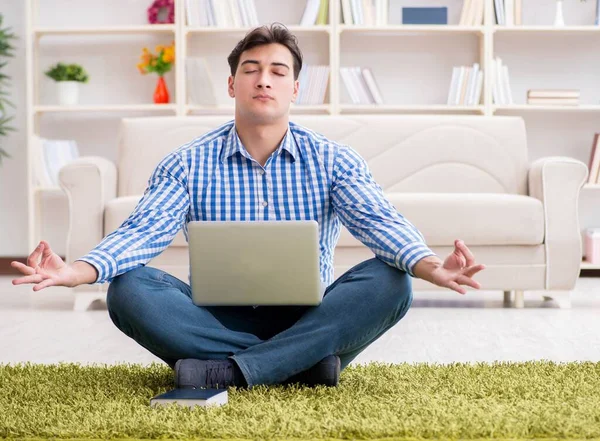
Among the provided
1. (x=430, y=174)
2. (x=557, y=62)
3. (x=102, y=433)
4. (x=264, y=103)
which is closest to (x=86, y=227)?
(x=430, y=174)

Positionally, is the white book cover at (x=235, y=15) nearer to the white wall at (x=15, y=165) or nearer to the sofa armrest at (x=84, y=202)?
the white wall at (x=15, y=165)

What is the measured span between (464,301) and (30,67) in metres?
2.78

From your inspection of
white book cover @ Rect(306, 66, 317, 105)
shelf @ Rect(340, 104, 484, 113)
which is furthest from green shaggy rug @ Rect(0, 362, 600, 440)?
white book cover @ Rect(306, 66, 317, 105)

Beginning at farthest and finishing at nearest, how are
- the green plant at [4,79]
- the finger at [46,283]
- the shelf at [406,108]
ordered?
the green plant at [4,79]
the shelf at [406,108]
the finger at [46,283]

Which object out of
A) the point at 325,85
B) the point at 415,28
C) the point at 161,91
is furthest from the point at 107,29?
the point at 415,28

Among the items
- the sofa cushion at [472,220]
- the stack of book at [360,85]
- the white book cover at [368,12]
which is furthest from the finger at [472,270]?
the white book cover at [368,12]

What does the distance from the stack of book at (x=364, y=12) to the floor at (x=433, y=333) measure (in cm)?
177

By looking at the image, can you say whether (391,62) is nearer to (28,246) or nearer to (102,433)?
(28,246)

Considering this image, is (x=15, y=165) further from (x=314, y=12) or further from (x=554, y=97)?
(x=554, y=97)

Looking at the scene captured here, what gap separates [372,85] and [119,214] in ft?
6.75

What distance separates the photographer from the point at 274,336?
1.78m

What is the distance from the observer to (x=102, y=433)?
55.4 inches

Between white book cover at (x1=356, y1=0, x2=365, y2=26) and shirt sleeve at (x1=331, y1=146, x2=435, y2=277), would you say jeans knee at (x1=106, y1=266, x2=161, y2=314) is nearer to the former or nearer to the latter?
shirt sleeve at (x1=331, y1=146, x2=435, y2=277)

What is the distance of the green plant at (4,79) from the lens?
5.31m
